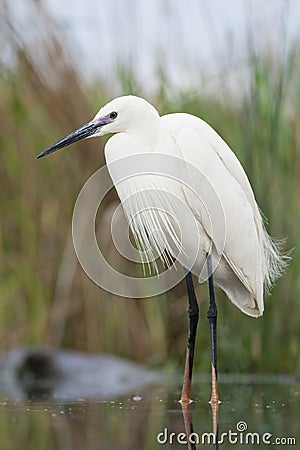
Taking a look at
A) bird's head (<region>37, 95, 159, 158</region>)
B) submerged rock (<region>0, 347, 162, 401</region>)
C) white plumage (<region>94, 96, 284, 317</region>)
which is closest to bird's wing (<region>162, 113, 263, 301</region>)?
white plumage (<region>94, 96, 284, 317</region>)

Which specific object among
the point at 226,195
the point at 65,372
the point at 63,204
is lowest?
the point at 65,372

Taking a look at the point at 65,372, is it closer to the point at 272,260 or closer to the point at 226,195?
the point at 272,260

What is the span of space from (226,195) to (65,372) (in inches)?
55.2

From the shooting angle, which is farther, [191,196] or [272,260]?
[272,260]

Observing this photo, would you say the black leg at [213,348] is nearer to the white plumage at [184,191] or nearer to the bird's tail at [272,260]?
the white plumage at [184,191]

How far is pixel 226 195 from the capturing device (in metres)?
3.81

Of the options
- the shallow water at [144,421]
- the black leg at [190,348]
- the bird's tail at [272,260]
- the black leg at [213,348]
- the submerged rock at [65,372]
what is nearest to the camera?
the shallow water at [144,421]

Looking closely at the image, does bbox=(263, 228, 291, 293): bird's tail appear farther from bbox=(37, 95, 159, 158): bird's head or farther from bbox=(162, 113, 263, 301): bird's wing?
bbox=(37, 95, 159, 158): bird's head

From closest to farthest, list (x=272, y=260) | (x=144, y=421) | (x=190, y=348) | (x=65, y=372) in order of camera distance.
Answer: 1. (x=144, y=421)
2. (x=190, y=348)
3. (x=272, y=260)
4. (x=65, y=372)

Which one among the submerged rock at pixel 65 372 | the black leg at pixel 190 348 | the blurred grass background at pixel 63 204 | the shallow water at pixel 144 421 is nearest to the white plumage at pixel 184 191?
the black leg at pixel 190 348

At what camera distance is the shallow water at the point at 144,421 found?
269cm

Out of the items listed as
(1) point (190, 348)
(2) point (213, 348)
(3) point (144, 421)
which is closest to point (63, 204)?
(1) point (190, 348)

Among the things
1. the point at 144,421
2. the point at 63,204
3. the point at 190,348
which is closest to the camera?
the point at 144,421

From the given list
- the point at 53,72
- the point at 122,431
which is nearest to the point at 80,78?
the point at 53,72
